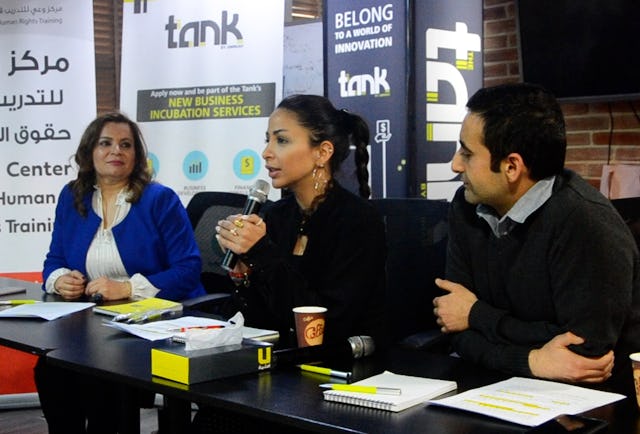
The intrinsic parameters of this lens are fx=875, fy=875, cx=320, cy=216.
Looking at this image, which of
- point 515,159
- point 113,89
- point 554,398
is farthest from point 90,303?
point 113,89

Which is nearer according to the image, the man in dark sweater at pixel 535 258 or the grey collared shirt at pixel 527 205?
the man in dark sweater at pixel 535 258

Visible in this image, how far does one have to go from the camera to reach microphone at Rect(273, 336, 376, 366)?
1.84 m

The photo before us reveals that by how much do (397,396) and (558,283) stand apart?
1.65ft

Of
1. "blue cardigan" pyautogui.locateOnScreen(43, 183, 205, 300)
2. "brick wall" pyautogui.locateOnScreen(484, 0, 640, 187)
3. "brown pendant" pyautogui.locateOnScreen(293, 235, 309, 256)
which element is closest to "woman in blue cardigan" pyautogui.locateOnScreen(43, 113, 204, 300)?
"blue cardigan" pyautogui.locateOnScreen(43, 183, 205, 300)

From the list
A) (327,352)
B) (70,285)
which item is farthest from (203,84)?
(327,352)

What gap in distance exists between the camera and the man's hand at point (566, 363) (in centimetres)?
172

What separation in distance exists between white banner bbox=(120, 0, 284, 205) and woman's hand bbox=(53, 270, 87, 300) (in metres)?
1.61

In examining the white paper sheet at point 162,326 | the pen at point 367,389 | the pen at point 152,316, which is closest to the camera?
the pen at point 367,389

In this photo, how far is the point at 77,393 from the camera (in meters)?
2.70

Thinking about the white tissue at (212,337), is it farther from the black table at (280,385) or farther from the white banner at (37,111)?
the white banner at (37,111)

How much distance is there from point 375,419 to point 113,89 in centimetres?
452

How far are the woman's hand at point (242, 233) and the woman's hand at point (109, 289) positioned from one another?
0.71m

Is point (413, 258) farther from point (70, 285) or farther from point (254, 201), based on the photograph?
point (70, 285)

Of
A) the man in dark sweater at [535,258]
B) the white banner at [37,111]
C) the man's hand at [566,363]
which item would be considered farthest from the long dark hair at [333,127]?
the white banner at [37,111]
